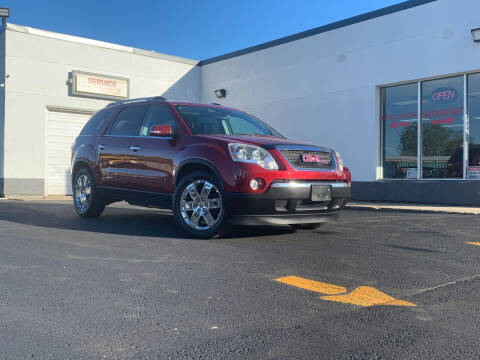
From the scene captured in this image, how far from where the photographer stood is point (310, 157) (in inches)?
238

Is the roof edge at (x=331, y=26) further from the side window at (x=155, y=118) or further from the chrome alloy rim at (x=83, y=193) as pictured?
the chrome alloy rim at (x=83, y=193)

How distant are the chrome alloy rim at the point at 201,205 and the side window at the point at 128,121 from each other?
64.4 inches

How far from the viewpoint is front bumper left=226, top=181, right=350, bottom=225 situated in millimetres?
5545

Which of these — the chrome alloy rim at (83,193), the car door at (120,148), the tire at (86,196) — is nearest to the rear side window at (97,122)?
the car door at (120,148)

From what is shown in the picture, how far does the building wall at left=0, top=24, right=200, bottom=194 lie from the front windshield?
10.7 meters

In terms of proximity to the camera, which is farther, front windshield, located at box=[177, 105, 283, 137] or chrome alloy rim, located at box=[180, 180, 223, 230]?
front windshield, located at box=[177, 105, 283, 137]

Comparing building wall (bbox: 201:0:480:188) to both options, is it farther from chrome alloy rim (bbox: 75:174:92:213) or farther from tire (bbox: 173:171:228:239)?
tire (bbox: 173:171:228:239)

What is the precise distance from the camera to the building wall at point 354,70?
12.4 meters

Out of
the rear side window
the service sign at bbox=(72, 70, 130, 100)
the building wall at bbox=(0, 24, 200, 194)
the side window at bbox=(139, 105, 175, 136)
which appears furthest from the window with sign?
the building wall at bbox=(0, 24, 200, 194)

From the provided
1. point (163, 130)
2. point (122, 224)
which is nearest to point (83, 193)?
point (122, 224)

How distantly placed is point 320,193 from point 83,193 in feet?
13.5

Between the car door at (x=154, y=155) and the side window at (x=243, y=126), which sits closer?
the car door at (x=154, y=155)

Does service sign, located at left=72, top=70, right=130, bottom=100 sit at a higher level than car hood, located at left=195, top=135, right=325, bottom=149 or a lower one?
higher

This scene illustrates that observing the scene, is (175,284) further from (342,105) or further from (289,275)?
(342,105)
